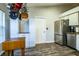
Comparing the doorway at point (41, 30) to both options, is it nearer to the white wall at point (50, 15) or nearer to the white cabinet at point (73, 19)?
the white wall at point (50, 15)

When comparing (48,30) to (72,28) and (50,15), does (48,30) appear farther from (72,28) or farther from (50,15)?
(72,28)

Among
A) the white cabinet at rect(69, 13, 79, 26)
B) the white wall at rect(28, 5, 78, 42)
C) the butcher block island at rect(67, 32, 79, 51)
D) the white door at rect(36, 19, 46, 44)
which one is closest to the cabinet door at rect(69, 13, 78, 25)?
the white cabinet at rect(69, 13, 79, 26)

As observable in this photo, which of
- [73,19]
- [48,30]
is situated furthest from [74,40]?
[48,30]

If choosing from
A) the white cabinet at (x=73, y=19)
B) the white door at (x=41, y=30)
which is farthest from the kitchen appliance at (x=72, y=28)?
the white door at (x=41, y=30)

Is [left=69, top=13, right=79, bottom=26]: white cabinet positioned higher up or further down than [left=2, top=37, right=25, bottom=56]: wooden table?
higher up

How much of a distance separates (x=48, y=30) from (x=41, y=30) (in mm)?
529

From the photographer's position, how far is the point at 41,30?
406 inches

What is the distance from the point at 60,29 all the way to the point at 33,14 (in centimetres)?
244

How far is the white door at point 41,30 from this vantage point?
10.3 m

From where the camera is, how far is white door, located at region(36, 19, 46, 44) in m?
10.3

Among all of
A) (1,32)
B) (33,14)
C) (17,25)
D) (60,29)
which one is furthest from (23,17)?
(33,14)

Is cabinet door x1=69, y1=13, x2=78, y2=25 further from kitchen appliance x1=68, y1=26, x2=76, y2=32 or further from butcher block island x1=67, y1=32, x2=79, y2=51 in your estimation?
butcher block island x1=67, y1=32, x2=79, y2=51

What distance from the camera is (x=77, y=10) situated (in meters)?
6.95

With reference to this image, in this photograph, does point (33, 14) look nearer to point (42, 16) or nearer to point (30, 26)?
point (42, 16)
